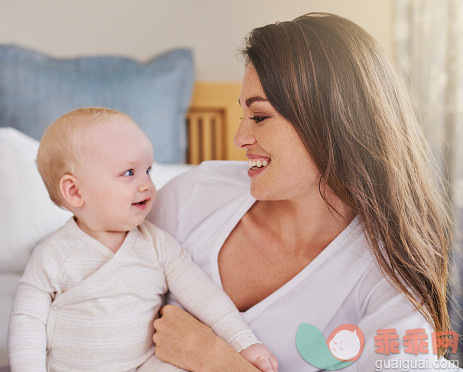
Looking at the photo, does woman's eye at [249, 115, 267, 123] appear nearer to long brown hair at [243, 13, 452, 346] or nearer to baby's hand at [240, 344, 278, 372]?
long brown hair at [243, 13, 452, 346]

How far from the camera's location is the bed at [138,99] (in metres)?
1.92

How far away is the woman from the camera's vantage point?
0.89 m

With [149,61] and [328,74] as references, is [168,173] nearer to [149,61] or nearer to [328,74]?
[149,61]

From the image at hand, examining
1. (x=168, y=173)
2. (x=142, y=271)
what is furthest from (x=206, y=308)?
(x=168, y=173)

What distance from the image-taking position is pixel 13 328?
90cm

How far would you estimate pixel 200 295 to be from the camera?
Result: 3.31 feet

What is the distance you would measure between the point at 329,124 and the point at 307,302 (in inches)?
14.4

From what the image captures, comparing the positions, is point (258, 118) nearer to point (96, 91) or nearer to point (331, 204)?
point (331, 204)

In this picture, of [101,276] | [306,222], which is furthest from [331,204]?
[101,276]

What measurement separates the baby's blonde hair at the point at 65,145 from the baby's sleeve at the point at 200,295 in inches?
9.7

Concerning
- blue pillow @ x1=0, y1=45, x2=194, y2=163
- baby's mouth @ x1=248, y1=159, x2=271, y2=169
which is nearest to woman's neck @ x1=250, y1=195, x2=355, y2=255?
baby's mouth @ x1=248, y1=159, x2=271, y2=169

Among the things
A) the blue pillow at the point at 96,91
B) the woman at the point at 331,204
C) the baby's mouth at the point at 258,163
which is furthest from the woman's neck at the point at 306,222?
the blue pillow at the point at 96,91

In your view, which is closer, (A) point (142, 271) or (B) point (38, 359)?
(B) point (38, 359)

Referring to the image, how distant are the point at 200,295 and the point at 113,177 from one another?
0.31m
